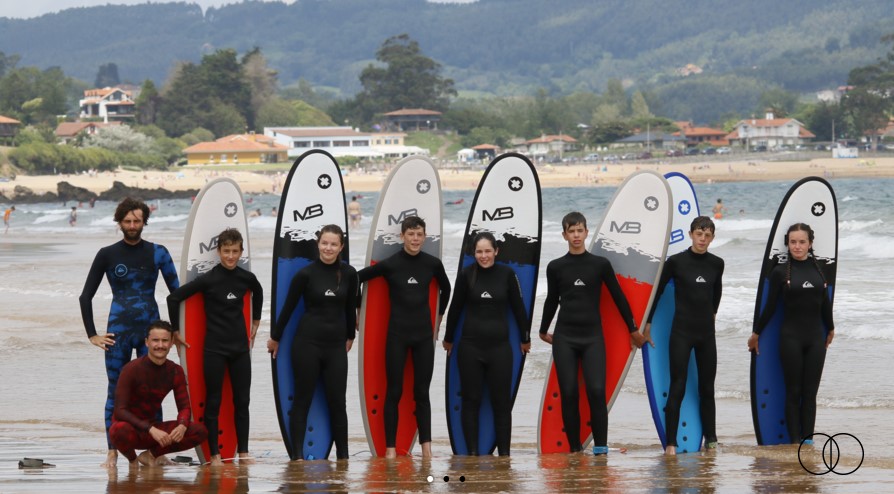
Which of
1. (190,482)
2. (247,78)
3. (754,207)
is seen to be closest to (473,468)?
(190,482)

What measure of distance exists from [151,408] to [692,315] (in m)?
2.52

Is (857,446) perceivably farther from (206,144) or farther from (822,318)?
(206,144)

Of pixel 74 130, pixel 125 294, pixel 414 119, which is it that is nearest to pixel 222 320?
pixel 125 294

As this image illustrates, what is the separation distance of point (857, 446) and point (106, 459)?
140 inches

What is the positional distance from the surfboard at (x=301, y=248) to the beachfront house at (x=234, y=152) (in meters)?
78.9

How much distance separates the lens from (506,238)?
611 centimetres

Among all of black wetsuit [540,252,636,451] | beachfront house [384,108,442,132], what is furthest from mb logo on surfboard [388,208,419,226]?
beachfront house [384,108,442,132]

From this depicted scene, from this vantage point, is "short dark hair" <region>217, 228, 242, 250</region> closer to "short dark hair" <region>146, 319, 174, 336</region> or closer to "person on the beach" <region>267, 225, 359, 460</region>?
"person on the beach" <region>267, 225, 359, 460</region>

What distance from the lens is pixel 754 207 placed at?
44.7 meters

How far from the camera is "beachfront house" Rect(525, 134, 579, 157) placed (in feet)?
350

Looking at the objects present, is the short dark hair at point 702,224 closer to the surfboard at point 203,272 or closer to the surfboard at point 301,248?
the surfboard at point 301,248

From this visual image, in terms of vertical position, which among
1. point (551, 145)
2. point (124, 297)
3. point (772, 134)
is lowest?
point (124, 297)

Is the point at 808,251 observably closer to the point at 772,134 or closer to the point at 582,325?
the point at 582,325

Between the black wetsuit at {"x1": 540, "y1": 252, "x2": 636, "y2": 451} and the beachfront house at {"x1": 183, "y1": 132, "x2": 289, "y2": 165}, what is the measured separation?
7957 cm
